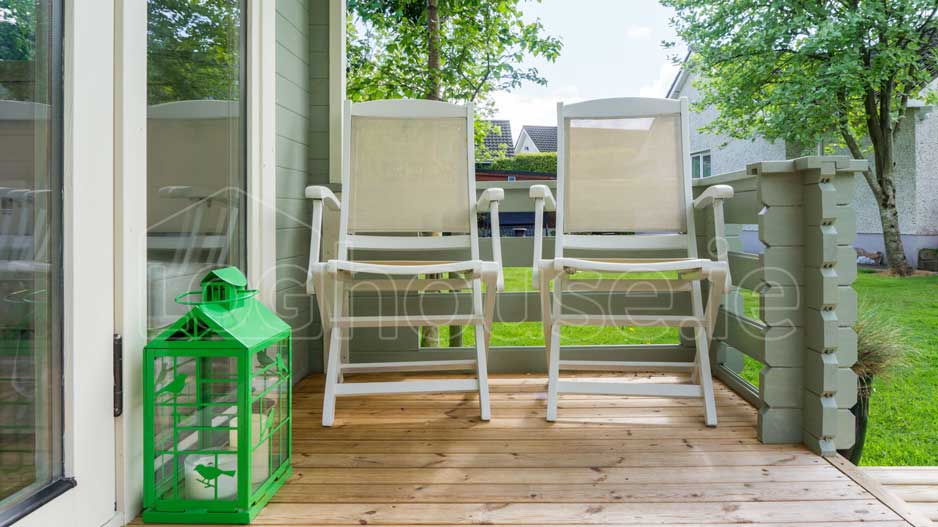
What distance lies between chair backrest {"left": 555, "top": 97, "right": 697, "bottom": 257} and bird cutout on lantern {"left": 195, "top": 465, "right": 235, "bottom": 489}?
1463 millimetres

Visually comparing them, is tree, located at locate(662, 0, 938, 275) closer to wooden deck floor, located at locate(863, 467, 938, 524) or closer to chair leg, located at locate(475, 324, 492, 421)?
wooden deck floor, located at locate(863, 467, 938, 524)

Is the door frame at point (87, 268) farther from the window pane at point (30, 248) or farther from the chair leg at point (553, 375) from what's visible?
the chair leg at point (553, 375)

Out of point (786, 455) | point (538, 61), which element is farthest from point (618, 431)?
point (538, 61)

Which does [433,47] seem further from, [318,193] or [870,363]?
[870,363]

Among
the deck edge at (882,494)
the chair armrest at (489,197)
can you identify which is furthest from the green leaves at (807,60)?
the deck edge at (882,494)

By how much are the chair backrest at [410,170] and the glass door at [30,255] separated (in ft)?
4.45

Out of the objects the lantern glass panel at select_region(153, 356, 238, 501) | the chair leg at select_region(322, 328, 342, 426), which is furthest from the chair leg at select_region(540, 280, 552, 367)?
the lantern glass panel at select_region(153, 356, 238, 501)

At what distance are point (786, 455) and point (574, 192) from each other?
1.17m

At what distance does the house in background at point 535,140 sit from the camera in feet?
30.0

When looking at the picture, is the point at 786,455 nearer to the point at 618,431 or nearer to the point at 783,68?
the point at 618,431

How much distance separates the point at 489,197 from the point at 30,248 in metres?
1.42

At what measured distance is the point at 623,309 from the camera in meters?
2.86

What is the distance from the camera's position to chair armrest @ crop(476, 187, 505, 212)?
218cm

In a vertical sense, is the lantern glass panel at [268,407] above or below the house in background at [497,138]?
below
